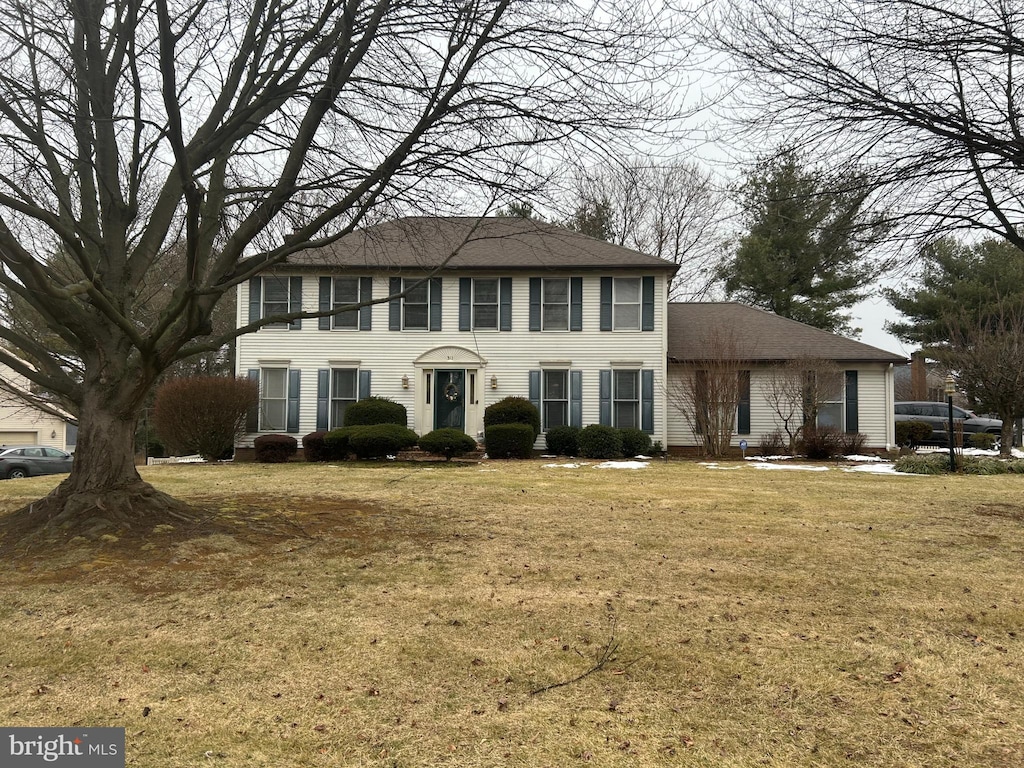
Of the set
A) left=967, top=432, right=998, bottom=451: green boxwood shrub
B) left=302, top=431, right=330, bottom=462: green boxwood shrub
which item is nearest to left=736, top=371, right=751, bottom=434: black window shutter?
left=967, top=432, right=998, bottom=451: green boxwood shrub

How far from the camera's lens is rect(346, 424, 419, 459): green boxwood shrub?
52.8ft

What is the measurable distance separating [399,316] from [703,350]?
8350 millimetres

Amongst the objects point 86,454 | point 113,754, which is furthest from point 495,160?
point 113,754

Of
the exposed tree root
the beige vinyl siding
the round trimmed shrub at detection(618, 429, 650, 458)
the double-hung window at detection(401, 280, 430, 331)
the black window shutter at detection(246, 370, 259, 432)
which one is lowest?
the exposed tree root

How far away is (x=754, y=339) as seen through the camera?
19.9 m

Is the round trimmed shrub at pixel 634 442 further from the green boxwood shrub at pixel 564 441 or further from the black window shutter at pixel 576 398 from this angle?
the black window shutter at pixel 576 398

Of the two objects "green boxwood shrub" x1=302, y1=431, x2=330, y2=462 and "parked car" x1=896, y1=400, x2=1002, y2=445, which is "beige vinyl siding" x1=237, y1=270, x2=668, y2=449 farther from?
"parked car" x1=896, y1=400, x2=1002, y2=445

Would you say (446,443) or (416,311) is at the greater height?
(416,311)

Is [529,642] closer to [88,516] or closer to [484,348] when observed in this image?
[88,516]

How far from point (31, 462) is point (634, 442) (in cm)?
1848

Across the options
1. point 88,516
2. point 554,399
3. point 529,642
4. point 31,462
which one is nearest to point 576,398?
point 554,399

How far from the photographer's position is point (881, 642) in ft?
13.4

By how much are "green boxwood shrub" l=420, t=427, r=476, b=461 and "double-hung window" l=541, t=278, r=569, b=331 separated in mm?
4499

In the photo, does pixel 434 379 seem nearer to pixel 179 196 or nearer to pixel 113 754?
pixel 179 196
